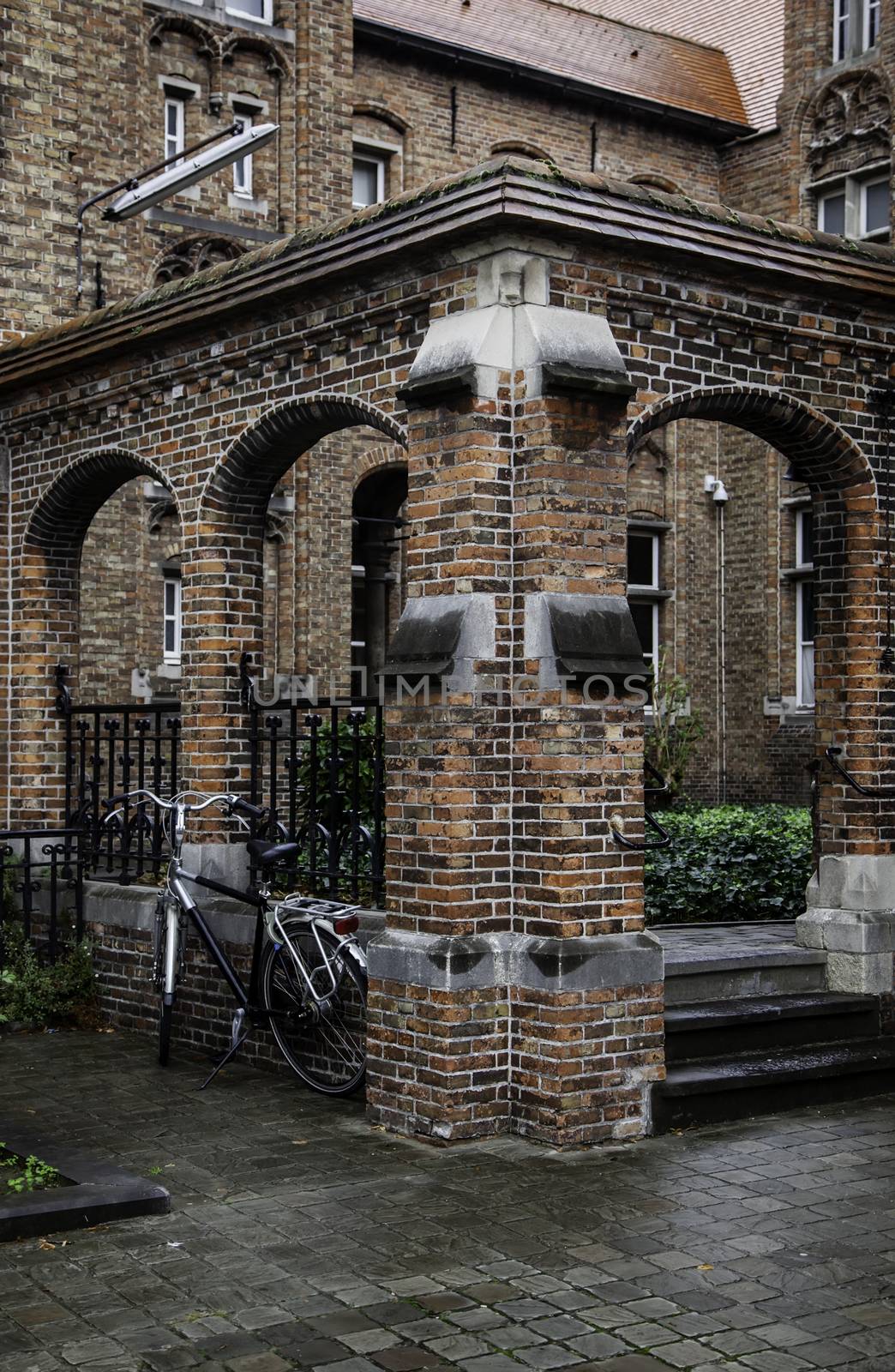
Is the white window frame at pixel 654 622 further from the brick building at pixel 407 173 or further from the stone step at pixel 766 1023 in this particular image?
the stone step at pixel 766 1023

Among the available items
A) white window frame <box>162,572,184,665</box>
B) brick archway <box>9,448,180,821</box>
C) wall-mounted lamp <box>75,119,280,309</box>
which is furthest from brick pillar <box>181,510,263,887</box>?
white window frame <box>162,572,184,665</box>

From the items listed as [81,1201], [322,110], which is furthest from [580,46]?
[81,1201]

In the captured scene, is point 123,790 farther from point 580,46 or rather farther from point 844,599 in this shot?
point 580,46

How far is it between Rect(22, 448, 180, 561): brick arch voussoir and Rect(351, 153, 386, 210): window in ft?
36.9

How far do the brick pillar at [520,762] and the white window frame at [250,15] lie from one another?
12429mm

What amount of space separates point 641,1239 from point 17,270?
33.6 feet

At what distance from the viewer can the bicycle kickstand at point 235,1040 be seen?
7.96 metres

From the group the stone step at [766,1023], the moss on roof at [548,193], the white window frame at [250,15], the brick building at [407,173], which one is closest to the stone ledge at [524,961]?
the stone step at [766,1023]

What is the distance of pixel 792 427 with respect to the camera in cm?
816

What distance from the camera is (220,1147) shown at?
268 inches

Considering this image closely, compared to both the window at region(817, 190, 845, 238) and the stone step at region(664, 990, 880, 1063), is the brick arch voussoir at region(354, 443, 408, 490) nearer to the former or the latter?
the window at region(817, 190, 845, 238)

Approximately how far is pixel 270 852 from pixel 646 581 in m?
16.0

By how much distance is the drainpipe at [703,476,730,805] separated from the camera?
23.7 meters

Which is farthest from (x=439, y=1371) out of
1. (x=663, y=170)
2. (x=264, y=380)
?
(x=663, y=170)
